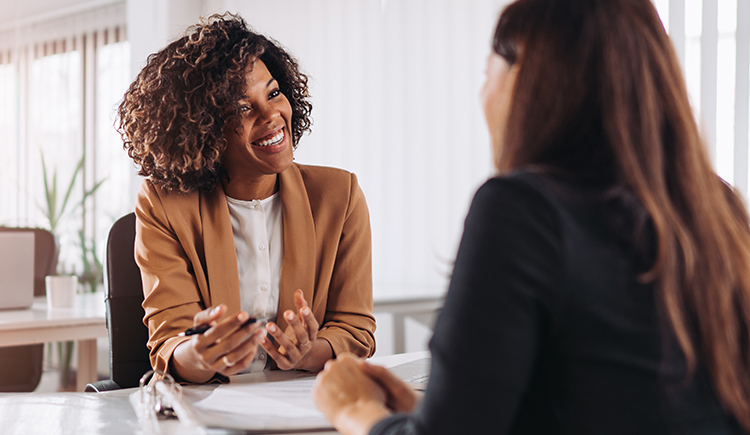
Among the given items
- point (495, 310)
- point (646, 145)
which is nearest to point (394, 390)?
point (495, 310)

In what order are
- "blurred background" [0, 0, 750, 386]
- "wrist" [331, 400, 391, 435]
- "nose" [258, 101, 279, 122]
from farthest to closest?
"blurred background" [0, 0, 750, 386]
"nose" [258, 101, 279, 122]
"wrist" [331, 400, 391, 435]

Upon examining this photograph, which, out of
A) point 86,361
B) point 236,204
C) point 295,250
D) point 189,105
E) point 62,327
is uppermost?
point 189,105

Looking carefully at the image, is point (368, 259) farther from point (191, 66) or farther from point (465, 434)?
point (465, 434)

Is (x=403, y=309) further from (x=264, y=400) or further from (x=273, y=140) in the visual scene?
(x=264, y=400)

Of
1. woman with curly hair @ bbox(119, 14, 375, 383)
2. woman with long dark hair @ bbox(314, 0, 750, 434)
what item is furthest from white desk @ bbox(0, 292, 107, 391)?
woman with long dark hair @ bbox(314, 0, 750, 434)

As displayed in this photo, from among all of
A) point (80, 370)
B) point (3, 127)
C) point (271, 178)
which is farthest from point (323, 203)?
point (3, 127)

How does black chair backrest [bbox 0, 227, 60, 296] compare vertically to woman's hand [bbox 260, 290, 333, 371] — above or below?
below

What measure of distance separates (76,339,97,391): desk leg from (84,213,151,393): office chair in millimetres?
974

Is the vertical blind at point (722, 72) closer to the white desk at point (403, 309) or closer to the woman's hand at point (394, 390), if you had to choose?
the white desk at point (403, 309)

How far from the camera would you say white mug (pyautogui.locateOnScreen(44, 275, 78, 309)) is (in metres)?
2.38

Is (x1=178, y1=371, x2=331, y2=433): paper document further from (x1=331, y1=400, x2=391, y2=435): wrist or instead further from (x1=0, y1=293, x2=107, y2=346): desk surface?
(x1=0, y1=293, x2=107, y2=346): desk surface

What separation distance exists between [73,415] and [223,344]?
25cm

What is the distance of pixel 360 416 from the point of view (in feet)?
2.17

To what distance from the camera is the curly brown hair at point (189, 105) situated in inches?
57.4
